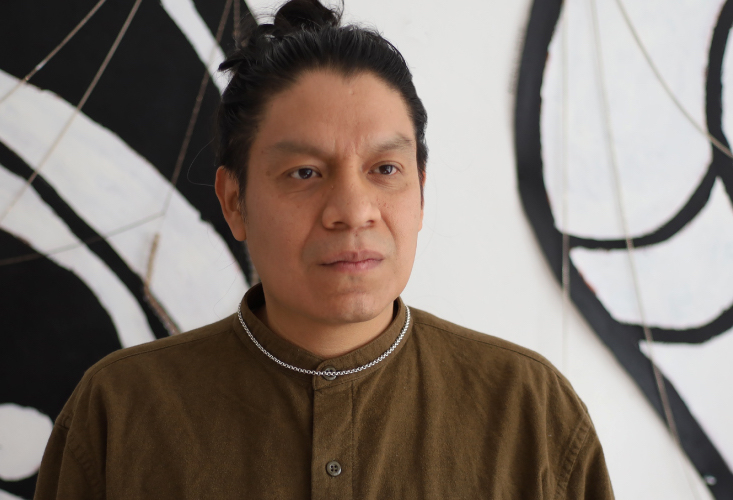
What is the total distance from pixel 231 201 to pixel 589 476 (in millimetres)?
778

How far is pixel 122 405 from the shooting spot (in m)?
0.86

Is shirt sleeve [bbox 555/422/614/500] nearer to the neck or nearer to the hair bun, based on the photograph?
the neck

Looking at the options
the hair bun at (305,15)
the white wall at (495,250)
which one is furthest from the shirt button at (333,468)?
the hair bun at (305,15)

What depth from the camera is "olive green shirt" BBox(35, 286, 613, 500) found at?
0.79 m

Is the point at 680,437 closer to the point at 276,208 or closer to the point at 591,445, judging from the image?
the point at 591,445

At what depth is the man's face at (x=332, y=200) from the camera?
77 centimetres

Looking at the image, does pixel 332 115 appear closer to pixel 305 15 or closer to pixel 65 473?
pixel 305 15

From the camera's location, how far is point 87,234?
3.97ft

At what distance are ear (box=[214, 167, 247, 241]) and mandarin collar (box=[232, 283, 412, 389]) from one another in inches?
5.4

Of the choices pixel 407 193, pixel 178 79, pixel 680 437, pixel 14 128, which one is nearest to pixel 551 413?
pixel 407 193

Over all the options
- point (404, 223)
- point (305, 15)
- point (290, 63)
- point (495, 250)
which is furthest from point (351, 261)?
point (495, 250)

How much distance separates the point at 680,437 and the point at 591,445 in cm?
61

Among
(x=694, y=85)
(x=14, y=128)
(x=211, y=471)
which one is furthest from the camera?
(x=694, y=85)

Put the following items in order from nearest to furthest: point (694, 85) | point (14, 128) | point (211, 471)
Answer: point (211, 471) < point (14, 128) < point (694, 85)
